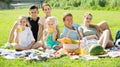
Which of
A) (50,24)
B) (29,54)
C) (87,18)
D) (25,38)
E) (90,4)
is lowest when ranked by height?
(90,4)

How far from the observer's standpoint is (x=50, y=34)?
327 inches

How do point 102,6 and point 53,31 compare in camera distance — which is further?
point 102,6

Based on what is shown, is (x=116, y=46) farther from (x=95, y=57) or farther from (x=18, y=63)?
(x=18, y=63)

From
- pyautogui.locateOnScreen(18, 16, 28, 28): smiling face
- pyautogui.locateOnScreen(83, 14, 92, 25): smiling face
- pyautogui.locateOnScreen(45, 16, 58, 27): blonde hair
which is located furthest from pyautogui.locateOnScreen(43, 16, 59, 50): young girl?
pyautogui.locateOnScreen(83, 14, 92, 25): smiling face

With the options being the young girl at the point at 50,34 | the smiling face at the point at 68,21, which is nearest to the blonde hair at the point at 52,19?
the young girl at the point at 50,34

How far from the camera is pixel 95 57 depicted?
23.8ft

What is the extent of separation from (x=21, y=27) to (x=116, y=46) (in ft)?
7.10

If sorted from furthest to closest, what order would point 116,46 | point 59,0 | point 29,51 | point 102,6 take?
point 59,0
point 102,6
point 116,46
point 29,51

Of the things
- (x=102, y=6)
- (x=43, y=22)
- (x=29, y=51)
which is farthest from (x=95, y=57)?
(x=102, y=6)

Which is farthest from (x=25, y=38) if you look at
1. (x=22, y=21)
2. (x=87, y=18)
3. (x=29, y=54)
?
(x=87, y=18)

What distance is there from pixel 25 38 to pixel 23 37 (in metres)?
0.05

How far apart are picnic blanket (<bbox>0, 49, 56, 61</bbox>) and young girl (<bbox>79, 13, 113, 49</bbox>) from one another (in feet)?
2.81

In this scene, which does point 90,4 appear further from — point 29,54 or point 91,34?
point 29,54

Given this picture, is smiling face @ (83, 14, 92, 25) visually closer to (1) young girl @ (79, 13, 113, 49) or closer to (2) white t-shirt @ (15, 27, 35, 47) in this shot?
(1) young girl @ (79, 13, 113, 49)
